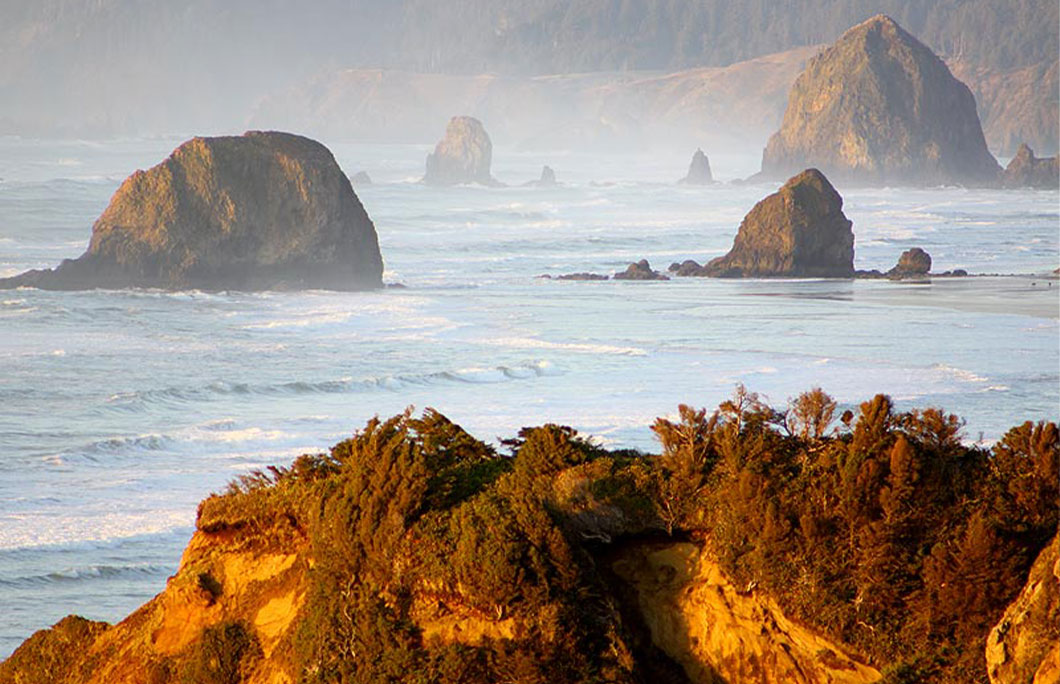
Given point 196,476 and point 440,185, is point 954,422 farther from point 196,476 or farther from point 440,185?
point 440,185

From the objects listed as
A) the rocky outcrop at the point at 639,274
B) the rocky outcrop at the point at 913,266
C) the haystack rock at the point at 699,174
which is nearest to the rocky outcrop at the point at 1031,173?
the haystack rock at the point at 699,174

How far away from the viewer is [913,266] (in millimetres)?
59719

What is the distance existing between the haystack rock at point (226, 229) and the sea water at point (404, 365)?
2.19 meters

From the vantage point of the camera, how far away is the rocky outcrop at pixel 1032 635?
7.56 metres

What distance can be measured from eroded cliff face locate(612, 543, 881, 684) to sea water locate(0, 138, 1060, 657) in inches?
322

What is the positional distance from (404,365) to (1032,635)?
89.6ft

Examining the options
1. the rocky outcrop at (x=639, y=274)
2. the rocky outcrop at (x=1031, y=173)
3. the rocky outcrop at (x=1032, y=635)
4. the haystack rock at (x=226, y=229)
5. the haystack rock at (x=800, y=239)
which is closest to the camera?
the rocky outcrop at (x=1032, y=635)

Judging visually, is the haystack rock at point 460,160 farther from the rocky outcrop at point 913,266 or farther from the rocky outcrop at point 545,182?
the rocky outcrop at point 913,266

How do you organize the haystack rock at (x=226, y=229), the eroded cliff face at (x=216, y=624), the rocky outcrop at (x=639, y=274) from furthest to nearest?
the rocky outcrop at (x=639, y=274), the haystack rock at (x=226, y=229), the eroded cliff face at (x=216, y=624)

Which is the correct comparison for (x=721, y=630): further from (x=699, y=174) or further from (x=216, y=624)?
(x=699, y=174)

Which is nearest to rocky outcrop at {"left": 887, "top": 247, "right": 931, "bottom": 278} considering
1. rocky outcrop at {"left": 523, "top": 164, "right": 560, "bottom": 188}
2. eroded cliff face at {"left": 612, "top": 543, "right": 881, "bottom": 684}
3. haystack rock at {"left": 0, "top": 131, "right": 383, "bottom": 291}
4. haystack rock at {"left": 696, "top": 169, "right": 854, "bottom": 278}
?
haystack rock at {"left": 696, "top": 169, "right": 854, "bottom": 278}

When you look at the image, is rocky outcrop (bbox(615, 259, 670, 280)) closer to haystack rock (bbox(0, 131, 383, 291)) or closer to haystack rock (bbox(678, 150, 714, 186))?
haystack rock (bbox(0, 131, 383, 291))

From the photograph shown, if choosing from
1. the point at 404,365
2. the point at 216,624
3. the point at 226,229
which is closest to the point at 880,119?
the point at 226,229

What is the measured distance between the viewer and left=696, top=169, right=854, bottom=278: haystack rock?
6162 cm
